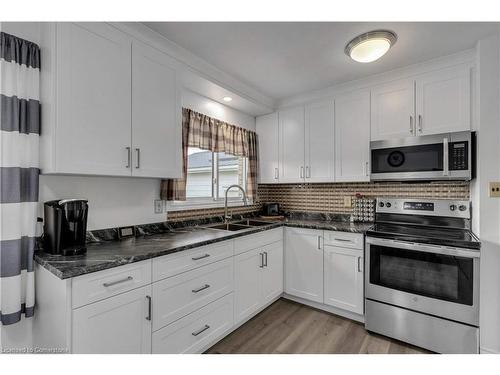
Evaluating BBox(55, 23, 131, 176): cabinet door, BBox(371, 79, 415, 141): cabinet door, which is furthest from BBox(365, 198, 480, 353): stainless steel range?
BBox(55, 23, 131, 176): cabinet door

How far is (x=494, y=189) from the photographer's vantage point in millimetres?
1831

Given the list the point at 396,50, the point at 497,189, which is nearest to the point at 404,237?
the point at 497,189

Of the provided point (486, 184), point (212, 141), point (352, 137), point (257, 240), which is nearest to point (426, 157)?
point (486, 184)

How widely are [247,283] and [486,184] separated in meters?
2.04

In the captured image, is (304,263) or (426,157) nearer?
(426,157)

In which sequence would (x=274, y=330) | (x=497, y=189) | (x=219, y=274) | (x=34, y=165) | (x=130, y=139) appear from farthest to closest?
(x=274, y=330), (x=219, y=274), (x=497, y=189), (x=130, y=139), (x=34, y=165)

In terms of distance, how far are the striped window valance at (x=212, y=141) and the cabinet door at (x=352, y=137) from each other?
41.8 inches

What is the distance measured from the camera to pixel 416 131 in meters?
2.24

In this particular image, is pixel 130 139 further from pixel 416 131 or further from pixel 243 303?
pixel 416 131

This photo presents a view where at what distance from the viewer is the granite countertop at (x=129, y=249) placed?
1.24 m

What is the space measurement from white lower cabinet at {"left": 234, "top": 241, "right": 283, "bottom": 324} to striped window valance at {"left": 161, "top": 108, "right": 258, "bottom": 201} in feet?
2.70

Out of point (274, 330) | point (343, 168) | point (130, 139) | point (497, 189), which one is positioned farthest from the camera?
point (343, 168)

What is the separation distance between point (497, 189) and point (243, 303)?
7.12 feet

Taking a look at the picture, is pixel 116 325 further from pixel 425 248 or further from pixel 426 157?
pixel 426 157
